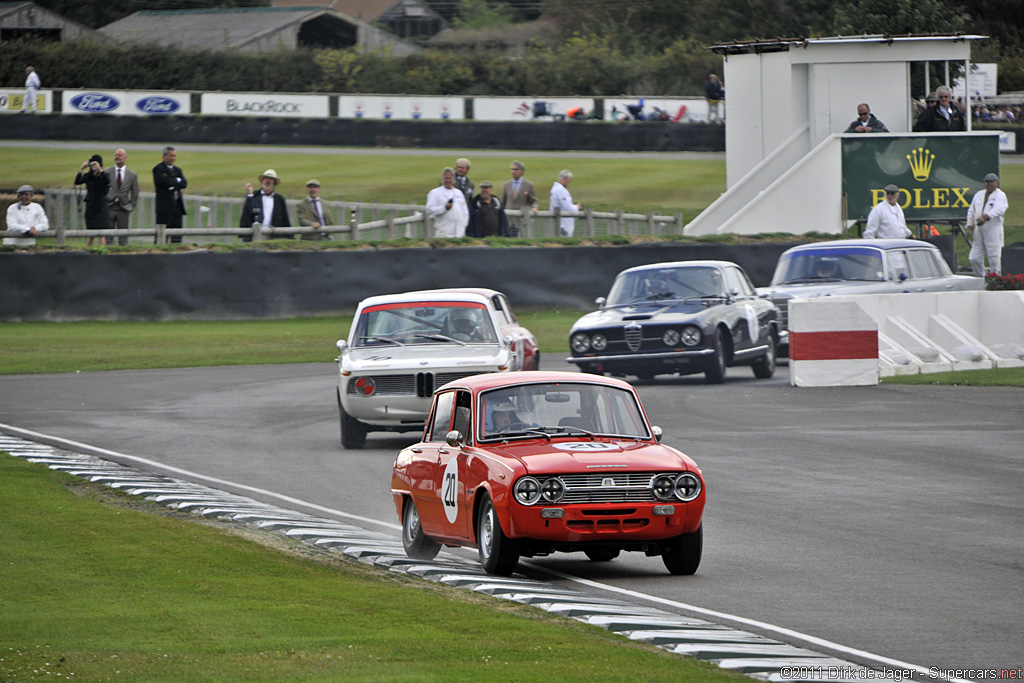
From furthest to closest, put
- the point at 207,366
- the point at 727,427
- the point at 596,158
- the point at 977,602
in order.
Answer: the point at 596,158 → the point at 207,366 → the point at 727,427 → the point at 977,602

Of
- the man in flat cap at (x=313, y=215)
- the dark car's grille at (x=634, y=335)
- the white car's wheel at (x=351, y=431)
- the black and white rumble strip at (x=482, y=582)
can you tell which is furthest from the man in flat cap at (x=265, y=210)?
the black and white rumble strip at (x=482, y=582)

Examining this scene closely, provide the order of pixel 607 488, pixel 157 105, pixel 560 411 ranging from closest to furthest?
pixel 607 488 < pixel 560 411 < pixel 157 105

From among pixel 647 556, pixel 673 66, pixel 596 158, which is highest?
pixel 673 66

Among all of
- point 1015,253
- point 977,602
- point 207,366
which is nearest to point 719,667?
point 977,602

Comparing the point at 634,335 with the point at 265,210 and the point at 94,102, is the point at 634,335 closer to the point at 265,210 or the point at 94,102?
the point at 265,210

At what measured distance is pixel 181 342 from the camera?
25.1 m

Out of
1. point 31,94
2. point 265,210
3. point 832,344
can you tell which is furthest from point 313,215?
point 31,94

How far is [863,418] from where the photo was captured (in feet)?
53.1

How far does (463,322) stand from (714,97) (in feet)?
126

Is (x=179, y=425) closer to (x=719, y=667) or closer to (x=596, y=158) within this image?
(x=719, y=667)

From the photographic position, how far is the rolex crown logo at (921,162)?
28844 mm

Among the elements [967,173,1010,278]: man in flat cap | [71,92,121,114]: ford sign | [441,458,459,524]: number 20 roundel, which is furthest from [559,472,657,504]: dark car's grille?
[71,92,121,114]: ford sign

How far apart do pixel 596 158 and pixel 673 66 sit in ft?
55.2

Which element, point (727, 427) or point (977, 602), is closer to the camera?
point (977, 602)
